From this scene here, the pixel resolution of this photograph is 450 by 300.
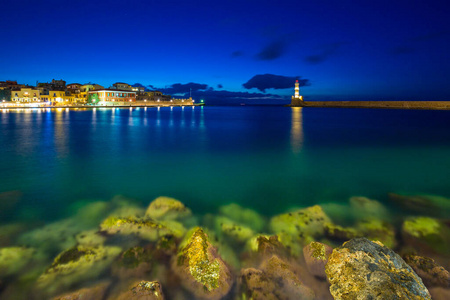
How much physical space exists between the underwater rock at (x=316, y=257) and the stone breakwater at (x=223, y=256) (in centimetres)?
2

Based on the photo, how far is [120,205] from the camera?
22.2 ft

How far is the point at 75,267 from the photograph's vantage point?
4.05 m

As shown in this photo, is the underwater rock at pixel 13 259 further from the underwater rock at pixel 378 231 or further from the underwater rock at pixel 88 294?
the underwater rock at pixel 378 231

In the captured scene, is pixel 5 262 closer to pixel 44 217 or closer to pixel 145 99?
pixel 44 217

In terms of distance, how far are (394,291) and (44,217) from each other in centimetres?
711

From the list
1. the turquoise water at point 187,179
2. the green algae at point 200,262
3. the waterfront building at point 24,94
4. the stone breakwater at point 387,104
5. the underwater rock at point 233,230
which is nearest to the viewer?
the green algae at point 200,262

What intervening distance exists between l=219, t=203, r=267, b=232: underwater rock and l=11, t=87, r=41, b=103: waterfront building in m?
79.2

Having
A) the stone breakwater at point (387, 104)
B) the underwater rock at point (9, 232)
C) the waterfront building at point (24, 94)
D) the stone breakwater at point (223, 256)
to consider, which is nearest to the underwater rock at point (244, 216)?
the stone breakwater at point (223, 256)

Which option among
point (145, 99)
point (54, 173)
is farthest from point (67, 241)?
point (145, 99)

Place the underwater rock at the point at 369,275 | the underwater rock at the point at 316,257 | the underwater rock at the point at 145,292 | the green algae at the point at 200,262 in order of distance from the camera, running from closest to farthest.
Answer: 1. the underwater rock at the point at 369,275
2. the underwater rock at the point at 145,292
3. the green algae at the point at 200,262
4. the underwater rock at the point at 316,257

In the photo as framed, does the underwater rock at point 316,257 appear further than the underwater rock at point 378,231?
No

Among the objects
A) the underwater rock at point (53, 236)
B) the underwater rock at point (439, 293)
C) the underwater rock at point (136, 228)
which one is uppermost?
the underwater rock at point (136, 228)

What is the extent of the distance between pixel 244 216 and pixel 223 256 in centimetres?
186

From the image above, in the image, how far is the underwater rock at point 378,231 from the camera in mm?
5157
